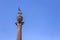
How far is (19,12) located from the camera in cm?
5872

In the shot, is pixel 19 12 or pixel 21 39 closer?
pixel 21 39

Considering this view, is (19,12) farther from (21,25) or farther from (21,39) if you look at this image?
(21,39)

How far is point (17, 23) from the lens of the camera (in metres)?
56.4

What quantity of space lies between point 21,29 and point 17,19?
3.28 m

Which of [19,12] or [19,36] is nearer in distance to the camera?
[19,36]

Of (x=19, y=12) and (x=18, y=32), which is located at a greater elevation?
(x=19, y=12)

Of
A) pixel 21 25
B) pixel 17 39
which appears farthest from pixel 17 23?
A: pixel 17 39

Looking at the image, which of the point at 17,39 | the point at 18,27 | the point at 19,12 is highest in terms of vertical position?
the point at 19,12

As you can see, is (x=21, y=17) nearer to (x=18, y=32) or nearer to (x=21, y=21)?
(x=21, y=21)

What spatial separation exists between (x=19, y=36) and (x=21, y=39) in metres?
0.91

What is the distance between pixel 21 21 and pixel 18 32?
3.54 m

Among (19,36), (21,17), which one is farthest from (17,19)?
(19,36)

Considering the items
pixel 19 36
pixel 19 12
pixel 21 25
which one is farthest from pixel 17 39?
pixel 19 12

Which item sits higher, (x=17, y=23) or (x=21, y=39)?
(x=17, y=23)
